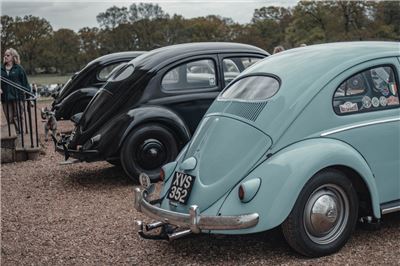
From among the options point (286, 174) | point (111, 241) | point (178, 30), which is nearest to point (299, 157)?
point (286, 174)

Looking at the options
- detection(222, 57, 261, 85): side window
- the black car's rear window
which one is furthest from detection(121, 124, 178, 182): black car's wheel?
the black car's rear window

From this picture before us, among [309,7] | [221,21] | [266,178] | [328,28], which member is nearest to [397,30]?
[328,28]

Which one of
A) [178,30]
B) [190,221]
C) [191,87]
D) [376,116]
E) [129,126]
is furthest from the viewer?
[178,30]

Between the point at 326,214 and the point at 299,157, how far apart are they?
53 centimetres

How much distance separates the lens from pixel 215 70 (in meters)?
7.59

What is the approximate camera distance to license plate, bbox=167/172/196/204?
14.4 ft

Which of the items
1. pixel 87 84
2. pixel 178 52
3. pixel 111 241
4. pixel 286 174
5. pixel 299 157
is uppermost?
pixel 178 52

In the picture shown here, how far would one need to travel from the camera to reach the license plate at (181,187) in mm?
4399

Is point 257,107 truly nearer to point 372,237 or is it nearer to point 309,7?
point 372,237

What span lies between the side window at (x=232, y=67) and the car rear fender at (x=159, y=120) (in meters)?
1.00

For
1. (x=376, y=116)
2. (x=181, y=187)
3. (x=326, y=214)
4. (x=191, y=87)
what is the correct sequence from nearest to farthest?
(x=326, y=214) < (x=181, y=187) < (x=376, y=116) < (x=191, y=87)

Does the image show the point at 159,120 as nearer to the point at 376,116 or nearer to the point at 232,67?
the point at 232,67

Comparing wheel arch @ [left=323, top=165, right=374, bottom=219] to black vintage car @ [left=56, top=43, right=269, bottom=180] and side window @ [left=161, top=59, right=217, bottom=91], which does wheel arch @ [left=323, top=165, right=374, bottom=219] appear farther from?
side window @ [left=161, top=59, right=217, bottom=91]

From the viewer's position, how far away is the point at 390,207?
14.9 ft
